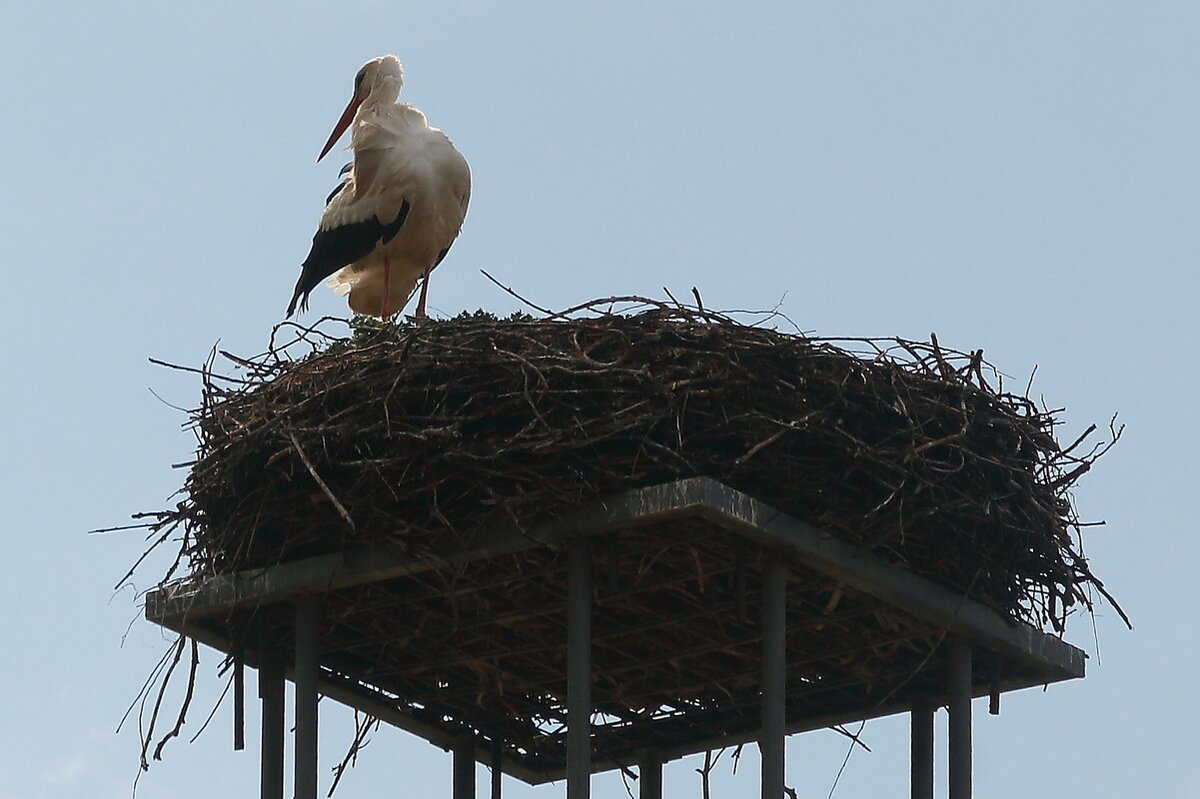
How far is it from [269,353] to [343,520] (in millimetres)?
1191

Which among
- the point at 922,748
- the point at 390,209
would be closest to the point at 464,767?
the point at 922,748

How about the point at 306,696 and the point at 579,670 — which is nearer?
the point at 579,670

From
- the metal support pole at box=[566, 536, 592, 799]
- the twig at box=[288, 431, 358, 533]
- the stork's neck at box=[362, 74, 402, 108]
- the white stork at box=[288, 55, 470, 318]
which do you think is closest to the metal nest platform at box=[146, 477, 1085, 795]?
the metal support pole at box=[566, 536, 592, 799]

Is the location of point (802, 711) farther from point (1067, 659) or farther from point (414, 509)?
point (414, 509)

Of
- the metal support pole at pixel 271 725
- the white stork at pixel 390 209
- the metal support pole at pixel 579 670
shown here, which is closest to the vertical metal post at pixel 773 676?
the metal support pole at pixel 579 670

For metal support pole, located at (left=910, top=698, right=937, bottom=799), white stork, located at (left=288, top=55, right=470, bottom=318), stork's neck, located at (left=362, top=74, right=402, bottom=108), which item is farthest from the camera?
stork's neck, located at (left=362, top=74, right=402, bottom=108)

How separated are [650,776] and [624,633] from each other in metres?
1.31

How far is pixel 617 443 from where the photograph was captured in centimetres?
1090

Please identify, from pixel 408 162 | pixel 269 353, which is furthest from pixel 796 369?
pixel 408 162

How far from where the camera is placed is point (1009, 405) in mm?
11805

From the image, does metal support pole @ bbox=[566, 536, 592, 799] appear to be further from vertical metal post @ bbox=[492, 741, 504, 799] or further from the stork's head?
the stork's head

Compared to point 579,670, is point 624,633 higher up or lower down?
higher up

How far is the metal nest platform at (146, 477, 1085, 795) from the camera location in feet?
35.4

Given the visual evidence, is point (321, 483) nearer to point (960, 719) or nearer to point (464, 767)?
point (464, 767)
